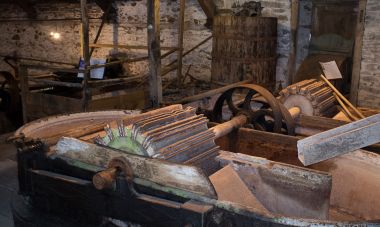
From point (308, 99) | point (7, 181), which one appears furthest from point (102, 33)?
point (308, 99)

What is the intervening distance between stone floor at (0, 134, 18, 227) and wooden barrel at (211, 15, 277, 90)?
10.9 ft

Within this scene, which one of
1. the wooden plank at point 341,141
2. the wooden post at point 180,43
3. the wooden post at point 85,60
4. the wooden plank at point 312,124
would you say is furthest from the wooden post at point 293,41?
the wooden plank at point 341,141

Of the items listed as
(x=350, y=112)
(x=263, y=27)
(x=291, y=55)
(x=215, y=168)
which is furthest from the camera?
(x=291, y=55)

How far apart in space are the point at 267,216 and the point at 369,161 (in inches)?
→ 51.9

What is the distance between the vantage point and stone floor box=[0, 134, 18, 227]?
3.67 metres

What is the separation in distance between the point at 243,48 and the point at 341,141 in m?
5.18

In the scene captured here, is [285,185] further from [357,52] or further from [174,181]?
[357,52]

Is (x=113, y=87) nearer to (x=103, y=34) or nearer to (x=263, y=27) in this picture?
(x=103, y=34)

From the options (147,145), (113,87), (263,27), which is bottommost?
(113,87)

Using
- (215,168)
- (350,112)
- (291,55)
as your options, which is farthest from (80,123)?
(291,55)

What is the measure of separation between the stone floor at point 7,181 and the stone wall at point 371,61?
16.3 feet

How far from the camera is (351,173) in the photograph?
9.66ft

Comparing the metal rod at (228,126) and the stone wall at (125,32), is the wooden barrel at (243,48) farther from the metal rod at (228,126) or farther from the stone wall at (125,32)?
the metal rod at (228,126)

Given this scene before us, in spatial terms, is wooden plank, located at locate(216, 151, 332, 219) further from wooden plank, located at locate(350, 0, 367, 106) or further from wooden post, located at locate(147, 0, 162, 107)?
wooden plank, located at locate(350, 0, 367, 106)
